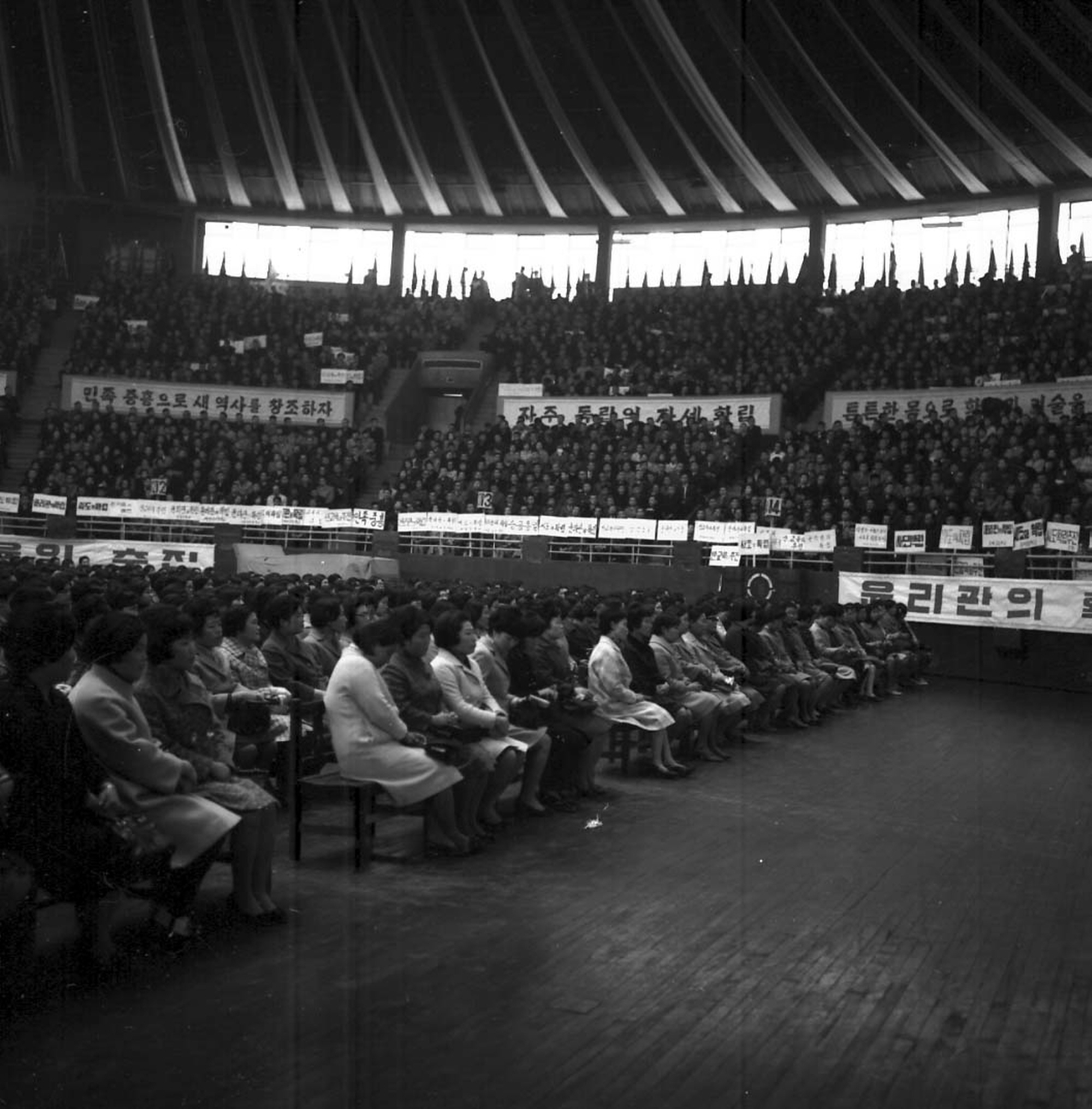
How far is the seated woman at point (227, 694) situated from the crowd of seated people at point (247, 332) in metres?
22.6

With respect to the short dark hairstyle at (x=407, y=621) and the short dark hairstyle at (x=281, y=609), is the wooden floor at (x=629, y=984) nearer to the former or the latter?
the short dark hairstyle at (x=407, y=621)

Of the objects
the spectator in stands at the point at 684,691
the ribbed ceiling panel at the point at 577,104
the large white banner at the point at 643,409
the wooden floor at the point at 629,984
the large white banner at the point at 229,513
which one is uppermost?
the ribbed ceiling panel at the point at 577,104

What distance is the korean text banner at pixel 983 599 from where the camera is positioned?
16500mm

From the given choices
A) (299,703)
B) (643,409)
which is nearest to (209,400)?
(643,409)

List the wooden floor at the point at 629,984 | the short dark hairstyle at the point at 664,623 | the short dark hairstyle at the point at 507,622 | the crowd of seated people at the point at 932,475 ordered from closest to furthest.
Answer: the wooden floor at the point at 629,984 → the short dark hairstyle at the point at 507,622 → the short dark hairstyle at the point at 664,623 → the crowd of seated people at the point at 932,475

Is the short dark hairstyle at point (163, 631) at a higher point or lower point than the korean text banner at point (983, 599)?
higher

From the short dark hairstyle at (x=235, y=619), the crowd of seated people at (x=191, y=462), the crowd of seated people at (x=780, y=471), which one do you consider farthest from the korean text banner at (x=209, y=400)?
the short dark hairstyle at (x=235, y=619)

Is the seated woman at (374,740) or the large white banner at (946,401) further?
the large white banner at (946,401)

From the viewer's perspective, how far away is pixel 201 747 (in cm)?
515

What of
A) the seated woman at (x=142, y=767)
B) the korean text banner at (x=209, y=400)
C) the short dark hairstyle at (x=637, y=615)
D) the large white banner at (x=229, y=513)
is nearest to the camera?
the seated woman at (x=142, y=767)

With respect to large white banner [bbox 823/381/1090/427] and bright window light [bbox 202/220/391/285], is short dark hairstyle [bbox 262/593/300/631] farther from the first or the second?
bright window light [bbox 202/220/391/285]

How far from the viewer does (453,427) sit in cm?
2712

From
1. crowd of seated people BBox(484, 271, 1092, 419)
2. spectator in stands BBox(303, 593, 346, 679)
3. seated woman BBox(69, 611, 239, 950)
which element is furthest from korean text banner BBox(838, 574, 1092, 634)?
seated woman BBox(69, 611, 239, 950)

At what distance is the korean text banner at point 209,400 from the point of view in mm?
27766
